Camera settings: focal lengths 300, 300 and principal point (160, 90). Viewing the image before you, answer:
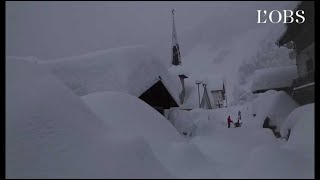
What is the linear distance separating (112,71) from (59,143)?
6.33m

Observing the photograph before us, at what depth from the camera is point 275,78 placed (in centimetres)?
1853

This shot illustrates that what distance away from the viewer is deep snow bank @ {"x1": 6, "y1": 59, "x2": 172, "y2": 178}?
342cm

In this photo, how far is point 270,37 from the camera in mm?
54000

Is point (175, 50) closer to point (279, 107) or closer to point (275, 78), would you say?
point (275, 78)

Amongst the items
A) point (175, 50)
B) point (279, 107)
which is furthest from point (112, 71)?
point (175, 50)

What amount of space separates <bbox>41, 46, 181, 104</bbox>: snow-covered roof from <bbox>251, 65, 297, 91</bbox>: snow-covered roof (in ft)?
32.4

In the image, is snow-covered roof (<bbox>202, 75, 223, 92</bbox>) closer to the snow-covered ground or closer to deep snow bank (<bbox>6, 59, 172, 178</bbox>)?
the snow-covered ground

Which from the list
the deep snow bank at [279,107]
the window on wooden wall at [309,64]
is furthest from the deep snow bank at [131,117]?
the deep snow bank at [279,107]

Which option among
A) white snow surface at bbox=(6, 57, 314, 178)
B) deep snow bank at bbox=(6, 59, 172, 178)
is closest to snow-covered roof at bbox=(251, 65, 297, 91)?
white snow surface at bbox=(6, 57, 314, 178)

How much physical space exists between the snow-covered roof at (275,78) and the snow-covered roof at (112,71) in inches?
389

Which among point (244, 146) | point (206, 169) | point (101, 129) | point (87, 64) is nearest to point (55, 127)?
point (101, 129)

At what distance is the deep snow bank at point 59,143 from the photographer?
3.42 metres

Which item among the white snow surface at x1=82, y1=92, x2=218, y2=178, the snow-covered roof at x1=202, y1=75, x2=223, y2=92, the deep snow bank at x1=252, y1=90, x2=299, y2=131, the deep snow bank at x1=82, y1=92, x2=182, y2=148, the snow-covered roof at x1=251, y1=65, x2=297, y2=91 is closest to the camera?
the white snow surface at x1=82, y1=92, x2=218, y2=178
